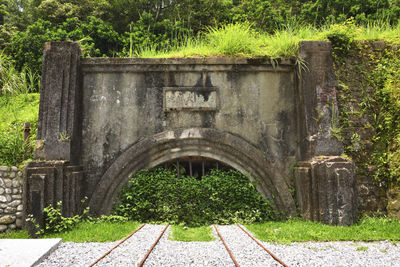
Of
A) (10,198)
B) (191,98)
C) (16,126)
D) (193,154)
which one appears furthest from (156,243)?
(16,126)

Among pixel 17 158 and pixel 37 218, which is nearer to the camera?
pixel 37 218

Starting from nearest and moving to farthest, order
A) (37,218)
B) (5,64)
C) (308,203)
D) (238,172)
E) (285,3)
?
1. (37,218)
2. (308,203)
3. (238,172)
4. (5,64)
5. (285,3)

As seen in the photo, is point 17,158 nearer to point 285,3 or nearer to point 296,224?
point 296,224

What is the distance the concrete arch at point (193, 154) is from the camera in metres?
5.62

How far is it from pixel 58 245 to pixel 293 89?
5106 mm

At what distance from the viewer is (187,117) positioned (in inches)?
233

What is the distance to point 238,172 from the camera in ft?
19.3

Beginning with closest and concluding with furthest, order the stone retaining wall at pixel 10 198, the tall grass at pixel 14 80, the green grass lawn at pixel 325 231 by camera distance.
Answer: the green grass lawn at pixel 325 231 → the stone retaining wall at pixel 10 198 → the tall grass at pixel 14 80

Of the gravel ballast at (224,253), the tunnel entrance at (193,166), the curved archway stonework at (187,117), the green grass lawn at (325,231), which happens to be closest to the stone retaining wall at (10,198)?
the curved archway stonework at (187,117)

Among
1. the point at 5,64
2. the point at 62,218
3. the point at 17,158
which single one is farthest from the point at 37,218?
the point at 5,64

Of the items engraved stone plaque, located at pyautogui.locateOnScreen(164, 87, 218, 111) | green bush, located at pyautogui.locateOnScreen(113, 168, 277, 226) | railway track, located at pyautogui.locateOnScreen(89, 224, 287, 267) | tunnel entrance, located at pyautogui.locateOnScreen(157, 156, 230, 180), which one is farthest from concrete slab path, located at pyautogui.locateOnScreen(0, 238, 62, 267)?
engraved stone plaque, located at pyautogui.locateOnScreen(164, 87, 218, 111)

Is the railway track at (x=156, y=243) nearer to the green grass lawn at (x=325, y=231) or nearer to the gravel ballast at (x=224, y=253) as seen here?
the gravel ballast at (x=224, y=253)

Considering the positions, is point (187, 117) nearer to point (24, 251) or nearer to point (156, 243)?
point (156, 243)

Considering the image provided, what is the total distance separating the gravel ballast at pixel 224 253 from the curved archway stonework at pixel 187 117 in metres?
1.35
